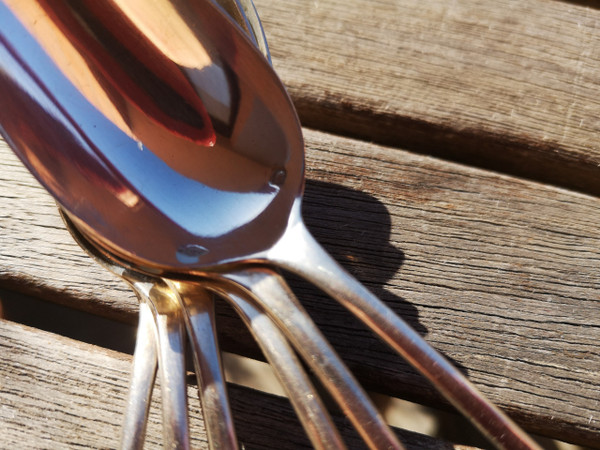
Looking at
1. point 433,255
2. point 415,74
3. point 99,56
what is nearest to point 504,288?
point 433,255

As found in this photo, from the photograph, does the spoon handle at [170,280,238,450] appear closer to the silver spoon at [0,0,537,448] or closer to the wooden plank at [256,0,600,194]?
the silver spoon at [0,0,537,448]

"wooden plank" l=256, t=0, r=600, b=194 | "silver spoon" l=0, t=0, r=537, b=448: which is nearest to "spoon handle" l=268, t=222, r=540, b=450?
"silver spoon" l=0, t=0, r=537, b=448

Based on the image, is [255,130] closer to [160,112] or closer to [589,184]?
[160,112]

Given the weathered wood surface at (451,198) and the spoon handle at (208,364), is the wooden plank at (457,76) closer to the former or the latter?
the weathered wood surface at (451,198)

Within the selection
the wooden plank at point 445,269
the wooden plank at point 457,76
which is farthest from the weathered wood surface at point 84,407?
the wooden plank at point 457,76

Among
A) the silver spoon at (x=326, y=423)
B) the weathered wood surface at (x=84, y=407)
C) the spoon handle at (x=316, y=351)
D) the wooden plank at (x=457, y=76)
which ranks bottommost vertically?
the weathered wood surface at (x=84, y=407)

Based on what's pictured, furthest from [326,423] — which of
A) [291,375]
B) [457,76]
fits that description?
[457,76]
